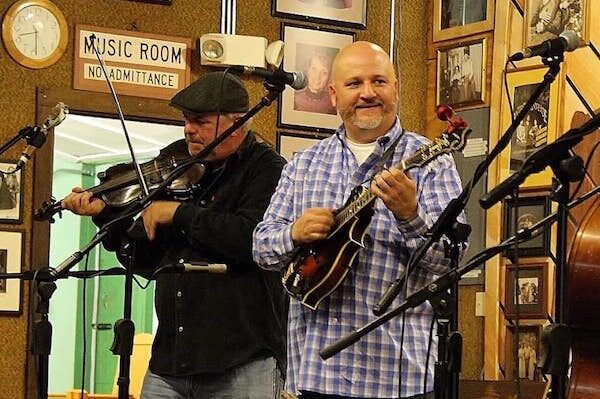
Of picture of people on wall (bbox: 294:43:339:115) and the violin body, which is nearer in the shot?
the violin body

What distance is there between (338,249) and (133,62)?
3338 mm

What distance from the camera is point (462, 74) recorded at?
664cm

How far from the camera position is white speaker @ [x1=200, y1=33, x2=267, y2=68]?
6.30m

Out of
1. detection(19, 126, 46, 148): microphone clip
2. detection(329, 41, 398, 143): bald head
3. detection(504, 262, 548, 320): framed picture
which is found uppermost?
detection(329, 41, 398, 143): bald head

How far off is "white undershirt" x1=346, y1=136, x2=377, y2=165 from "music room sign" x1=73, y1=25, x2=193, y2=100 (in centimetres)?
301

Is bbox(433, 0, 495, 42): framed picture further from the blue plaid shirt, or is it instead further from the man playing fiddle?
the blue plaid shirt

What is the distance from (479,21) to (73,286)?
3.60 meters

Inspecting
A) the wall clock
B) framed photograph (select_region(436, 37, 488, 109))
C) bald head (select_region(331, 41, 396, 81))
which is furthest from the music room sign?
bald head (select_region(331, 41, 396, 81))

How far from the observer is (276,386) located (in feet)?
A: 12.1

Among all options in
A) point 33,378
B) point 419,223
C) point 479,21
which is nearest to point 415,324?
point 419,223

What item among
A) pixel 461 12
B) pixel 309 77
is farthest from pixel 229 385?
pixel 461 12

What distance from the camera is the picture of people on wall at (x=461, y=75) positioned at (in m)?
6.50

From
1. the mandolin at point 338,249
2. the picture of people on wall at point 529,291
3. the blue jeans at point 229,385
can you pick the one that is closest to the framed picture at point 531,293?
the picture of people on wall at point 529,291

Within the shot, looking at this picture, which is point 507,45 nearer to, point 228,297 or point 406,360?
→ point 228,297
